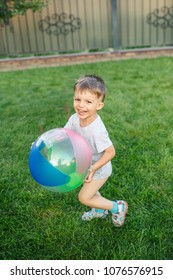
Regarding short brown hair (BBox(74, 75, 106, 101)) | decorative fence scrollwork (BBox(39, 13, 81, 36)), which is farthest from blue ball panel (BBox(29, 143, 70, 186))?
decorative fence scrollwork (BBox(39, 13, 81, 36))

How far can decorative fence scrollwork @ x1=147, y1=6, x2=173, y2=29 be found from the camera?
9.97 metres

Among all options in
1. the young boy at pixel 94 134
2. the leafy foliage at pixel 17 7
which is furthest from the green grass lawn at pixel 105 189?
the leafy foliage at pixel 17 7

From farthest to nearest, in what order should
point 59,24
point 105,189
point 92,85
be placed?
point 59,24, point 105,189, point 92,85

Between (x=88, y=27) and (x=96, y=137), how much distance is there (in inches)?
325

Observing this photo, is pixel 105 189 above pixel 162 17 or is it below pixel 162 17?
below

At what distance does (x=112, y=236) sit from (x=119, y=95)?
3.68 meters

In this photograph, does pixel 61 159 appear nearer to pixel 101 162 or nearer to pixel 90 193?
pixel 101 162

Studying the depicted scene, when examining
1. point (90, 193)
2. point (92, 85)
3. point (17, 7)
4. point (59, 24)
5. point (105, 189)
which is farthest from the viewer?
point (59, 24)

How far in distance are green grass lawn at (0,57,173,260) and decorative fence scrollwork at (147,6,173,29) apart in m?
4.35

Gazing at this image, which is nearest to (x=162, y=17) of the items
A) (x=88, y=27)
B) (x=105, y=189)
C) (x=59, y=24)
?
(x=88, y=27)

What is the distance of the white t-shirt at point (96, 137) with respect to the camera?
93.3 inches

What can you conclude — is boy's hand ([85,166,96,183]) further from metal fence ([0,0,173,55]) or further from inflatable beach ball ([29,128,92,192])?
metal fence ([0,0,173,55])

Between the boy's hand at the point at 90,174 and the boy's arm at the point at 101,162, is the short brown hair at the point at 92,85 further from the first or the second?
the boy's hand at the point at 90,174

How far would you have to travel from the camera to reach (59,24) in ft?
32.7
